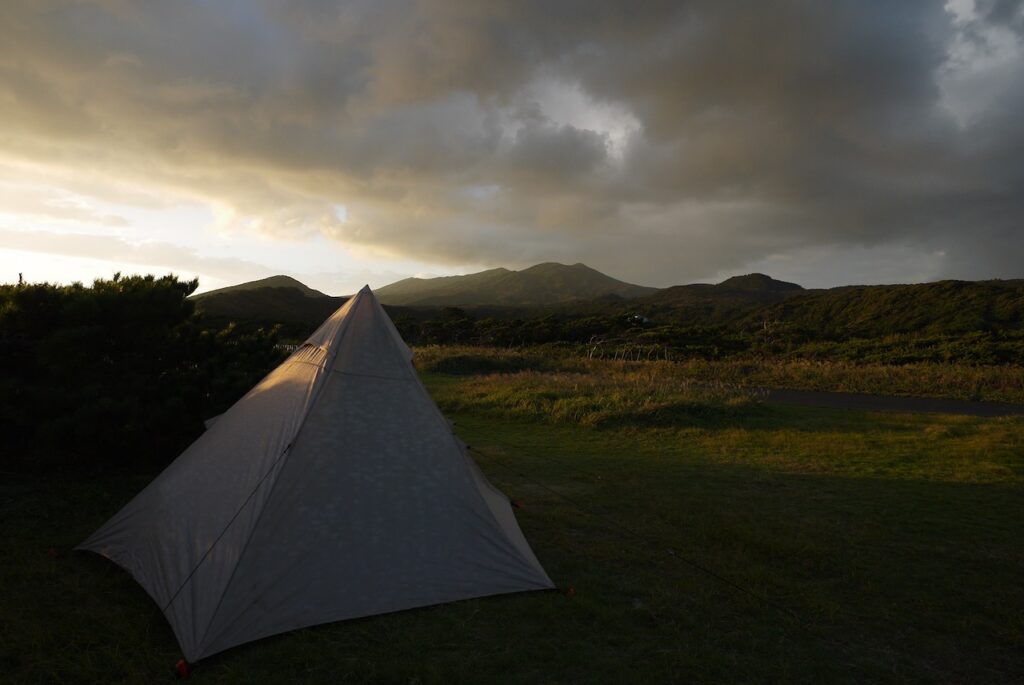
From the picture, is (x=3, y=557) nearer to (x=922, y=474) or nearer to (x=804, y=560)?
(x=804, y=560)

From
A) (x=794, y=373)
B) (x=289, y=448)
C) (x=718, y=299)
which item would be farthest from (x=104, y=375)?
(x=718, y=299)

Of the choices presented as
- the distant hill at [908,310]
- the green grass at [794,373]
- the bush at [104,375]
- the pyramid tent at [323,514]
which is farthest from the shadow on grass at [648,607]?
the distant hill at [908,310]

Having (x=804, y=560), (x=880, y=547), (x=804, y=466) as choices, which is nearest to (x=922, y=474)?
(x=804, y=466)

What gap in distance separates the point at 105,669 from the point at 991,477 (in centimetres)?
1130

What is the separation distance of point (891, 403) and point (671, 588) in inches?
635

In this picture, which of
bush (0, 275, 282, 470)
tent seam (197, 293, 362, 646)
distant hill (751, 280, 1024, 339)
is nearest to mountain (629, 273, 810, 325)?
distant hill (751, 280, 1024, 339)

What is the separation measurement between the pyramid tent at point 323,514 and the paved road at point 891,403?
1455 centimetres

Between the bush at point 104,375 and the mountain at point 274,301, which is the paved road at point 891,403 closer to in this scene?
the bush at point 104,375

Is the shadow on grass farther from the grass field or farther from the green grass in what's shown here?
the green grass

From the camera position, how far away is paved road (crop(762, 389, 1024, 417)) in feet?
54.7

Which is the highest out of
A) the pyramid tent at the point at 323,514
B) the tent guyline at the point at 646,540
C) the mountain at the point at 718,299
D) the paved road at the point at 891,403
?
the mountain at the point at 718,299

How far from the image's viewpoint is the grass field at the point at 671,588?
13.4 feet

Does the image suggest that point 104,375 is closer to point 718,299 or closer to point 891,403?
point 891,403

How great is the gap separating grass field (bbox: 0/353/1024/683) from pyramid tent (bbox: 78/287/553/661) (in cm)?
19
